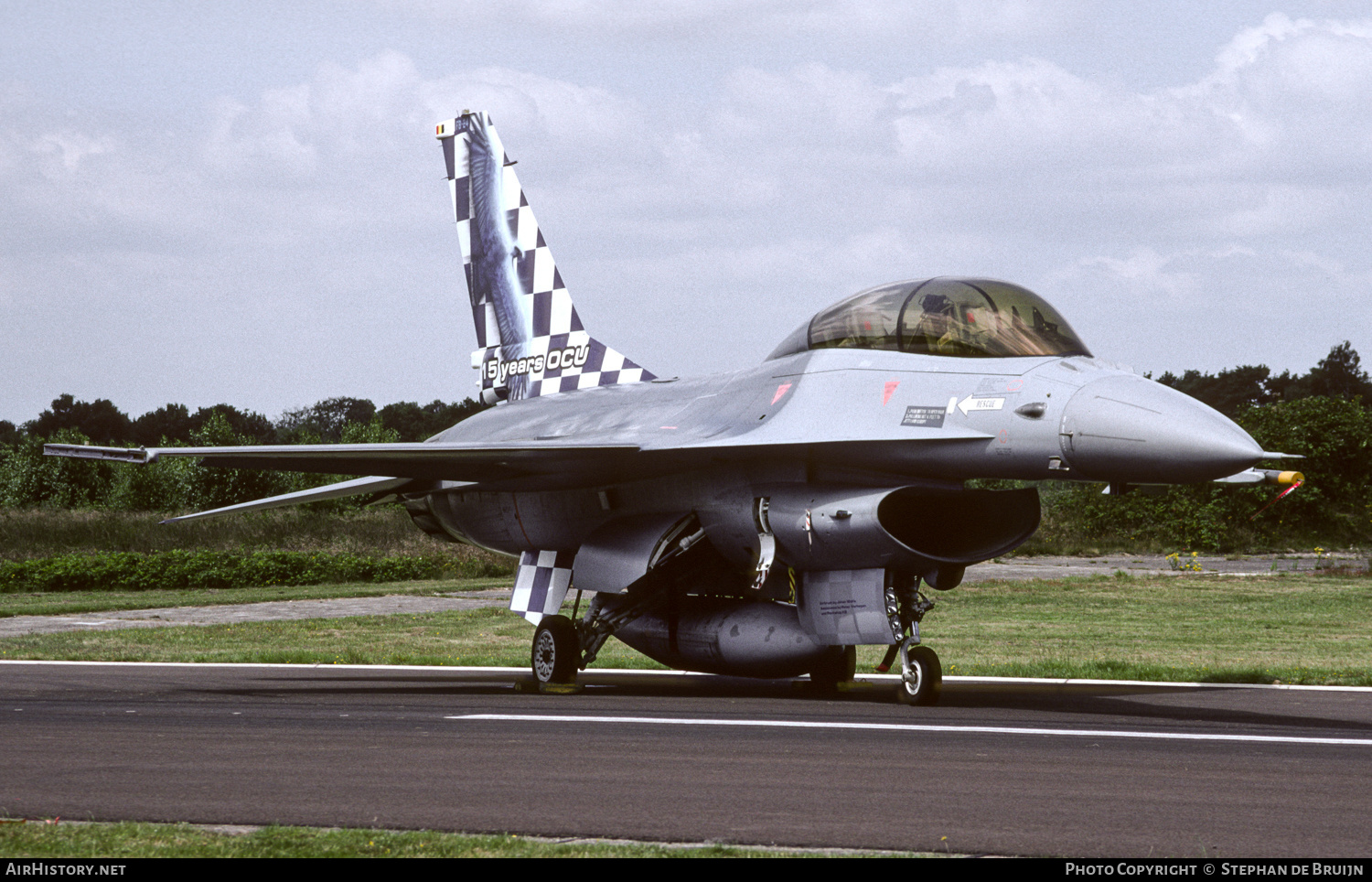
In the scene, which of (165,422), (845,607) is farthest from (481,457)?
(165,422)

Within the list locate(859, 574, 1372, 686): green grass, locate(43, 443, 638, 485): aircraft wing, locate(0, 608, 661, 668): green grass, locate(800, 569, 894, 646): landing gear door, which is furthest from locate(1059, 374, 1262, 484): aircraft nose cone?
locate(0, 608, 661, 668): green grass

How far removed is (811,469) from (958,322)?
165 cm

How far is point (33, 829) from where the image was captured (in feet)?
18.9

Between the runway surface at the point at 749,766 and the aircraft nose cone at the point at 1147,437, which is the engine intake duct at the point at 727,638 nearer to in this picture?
the runway surface at the point at 749,766

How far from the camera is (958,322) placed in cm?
1064

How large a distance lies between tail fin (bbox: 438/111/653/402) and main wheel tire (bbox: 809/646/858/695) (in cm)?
461

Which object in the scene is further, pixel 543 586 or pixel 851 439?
pixel 543 586

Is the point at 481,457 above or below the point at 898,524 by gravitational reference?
above

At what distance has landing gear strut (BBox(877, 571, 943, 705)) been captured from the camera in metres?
10.6

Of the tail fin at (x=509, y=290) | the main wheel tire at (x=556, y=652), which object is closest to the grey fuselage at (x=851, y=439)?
the main wheel tire at (x=556, y=652)

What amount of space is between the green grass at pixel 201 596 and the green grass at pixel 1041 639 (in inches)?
191

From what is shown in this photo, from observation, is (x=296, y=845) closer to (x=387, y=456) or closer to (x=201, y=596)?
(x=387, y=456)

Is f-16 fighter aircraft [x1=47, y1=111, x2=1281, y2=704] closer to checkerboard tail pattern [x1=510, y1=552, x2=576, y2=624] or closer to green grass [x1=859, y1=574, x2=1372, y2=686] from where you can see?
checkerboard tail pattern [x1=510, y1=552, x2=576, y2=624]

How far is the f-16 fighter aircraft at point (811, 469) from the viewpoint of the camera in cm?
973
